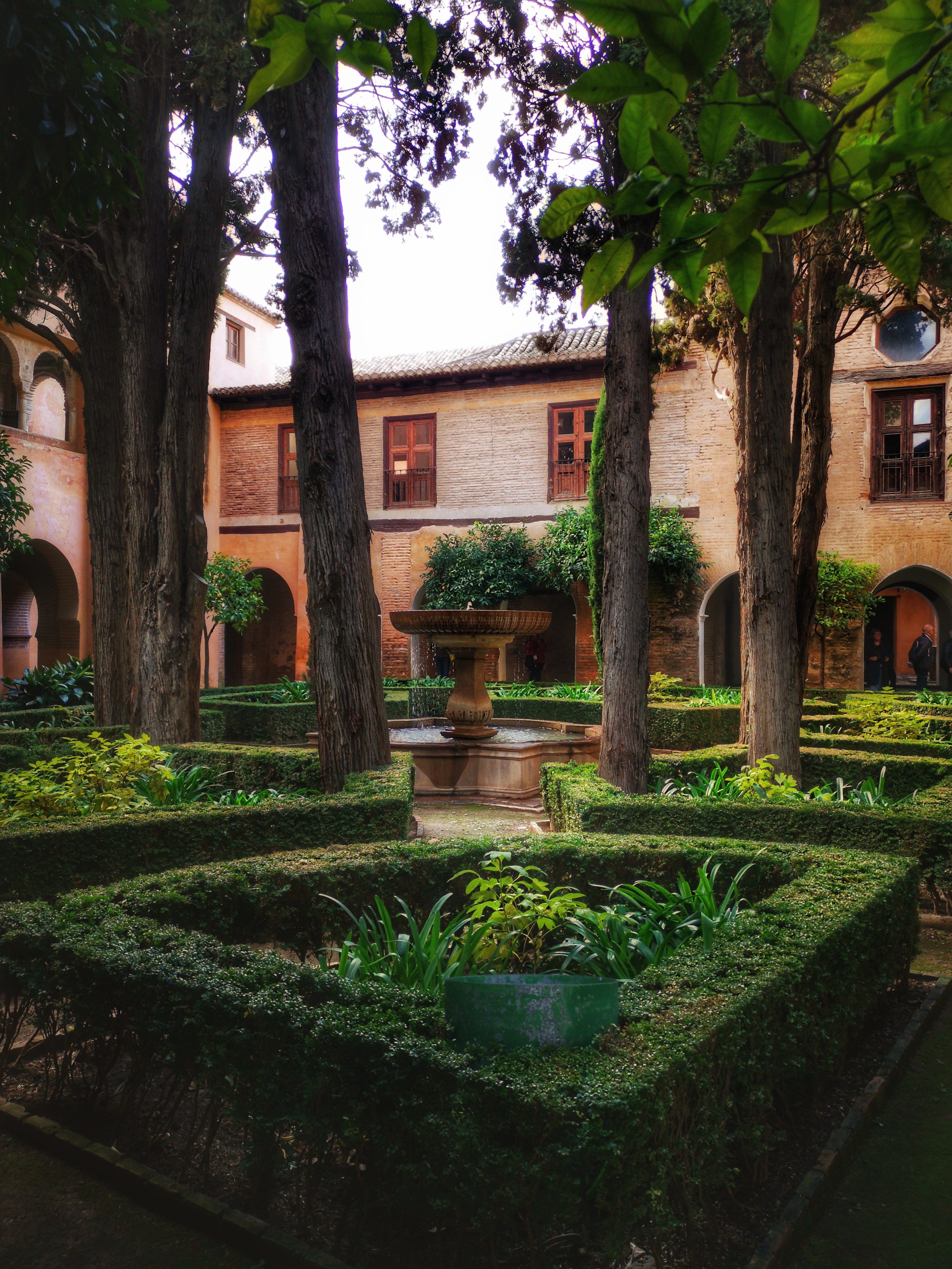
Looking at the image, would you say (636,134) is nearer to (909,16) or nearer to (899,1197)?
(909,16)

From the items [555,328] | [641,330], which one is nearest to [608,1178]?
[641,330]

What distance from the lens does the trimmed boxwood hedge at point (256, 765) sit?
257 inches

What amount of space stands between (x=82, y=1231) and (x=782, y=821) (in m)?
3.93

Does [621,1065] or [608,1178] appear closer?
[608,1178]

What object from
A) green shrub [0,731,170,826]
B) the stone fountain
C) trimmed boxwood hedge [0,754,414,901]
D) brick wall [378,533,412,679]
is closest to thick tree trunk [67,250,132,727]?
the stone fountain

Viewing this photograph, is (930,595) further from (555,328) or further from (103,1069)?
(103,1069)

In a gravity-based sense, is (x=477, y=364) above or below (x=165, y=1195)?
above

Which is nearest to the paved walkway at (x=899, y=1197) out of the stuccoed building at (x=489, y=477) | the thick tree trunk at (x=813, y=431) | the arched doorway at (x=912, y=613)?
the thick tree trunk at (x=813, y=431)

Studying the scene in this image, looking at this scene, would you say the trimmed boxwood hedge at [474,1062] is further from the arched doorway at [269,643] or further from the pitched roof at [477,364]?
the arched doorway at [269,643]

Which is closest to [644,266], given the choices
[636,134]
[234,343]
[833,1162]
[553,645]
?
[636,134]

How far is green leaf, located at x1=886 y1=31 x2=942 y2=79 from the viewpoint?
1032 mm

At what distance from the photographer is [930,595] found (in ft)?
62.0

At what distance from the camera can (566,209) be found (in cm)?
123

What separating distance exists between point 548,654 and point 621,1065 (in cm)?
2171
